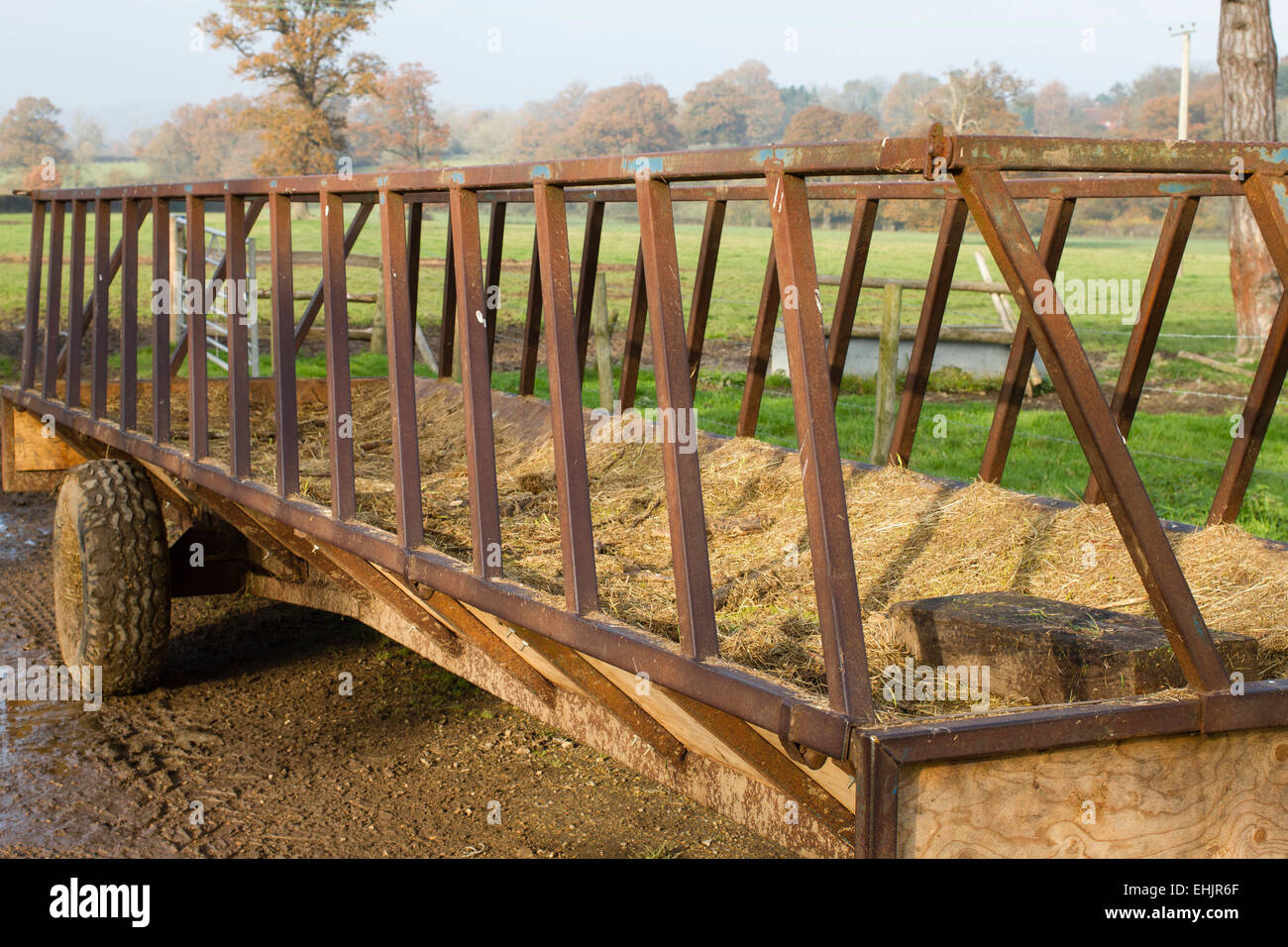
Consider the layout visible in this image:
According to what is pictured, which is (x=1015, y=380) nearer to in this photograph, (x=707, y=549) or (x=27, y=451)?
(x=707, y=549)

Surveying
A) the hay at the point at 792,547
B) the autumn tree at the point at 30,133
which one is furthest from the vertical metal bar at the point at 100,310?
the autumn tree at the point at 30,133

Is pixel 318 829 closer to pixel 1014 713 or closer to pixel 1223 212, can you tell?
pixel 1014 713

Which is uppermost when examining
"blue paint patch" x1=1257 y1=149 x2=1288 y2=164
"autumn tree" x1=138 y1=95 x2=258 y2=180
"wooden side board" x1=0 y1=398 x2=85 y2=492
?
"autumn tree" x1=138 y1=95 x2=258 y2=180

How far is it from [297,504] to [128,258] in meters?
1.93

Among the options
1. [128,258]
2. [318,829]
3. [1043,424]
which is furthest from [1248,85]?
[318,829]

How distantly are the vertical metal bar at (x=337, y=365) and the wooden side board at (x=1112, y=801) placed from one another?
6.51 feet

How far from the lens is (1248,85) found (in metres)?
12.2

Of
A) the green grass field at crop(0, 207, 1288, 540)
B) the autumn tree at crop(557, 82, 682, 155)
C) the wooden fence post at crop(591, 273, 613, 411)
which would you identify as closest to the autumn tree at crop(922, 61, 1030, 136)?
the green grass field at crop(0, 207, 1288, 540)

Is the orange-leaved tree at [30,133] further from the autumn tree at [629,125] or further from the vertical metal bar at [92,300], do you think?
the vertical metal bar at [92,300]

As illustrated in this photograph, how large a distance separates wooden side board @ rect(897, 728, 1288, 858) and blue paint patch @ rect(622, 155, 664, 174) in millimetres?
1095

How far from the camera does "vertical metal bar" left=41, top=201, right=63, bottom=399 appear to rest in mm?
5637

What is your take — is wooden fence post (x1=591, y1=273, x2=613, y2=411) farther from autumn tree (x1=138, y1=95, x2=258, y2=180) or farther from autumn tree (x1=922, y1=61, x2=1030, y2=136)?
autumn tree (x1=138, y1=95, x2=258, y2=180)

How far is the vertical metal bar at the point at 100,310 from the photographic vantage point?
16.2 feet

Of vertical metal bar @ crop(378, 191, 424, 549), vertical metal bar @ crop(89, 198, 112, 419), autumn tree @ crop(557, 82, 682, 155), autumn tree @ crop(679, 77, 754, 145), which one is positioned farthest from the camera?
autumn tree @ crop(679, 77, 754, 145)
